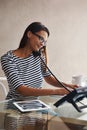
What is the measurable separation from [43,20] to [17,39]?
Result: 41 cm

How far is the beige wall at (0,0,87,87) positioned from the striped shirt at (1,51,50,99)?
3.14 ft

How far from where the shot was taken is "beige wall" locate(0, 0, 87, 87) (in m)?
3.16

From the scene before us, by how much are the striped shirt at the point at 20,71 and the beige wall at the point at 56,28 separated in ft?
3.14

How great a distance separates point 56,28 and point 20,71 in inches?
52.5

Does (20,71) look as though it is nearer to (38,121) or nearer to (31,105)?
(31,105)

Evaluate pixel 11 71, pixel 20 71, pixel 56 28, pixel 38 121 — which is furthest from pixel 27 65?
pixel 56 28

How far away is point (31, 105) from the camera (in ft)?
4.58

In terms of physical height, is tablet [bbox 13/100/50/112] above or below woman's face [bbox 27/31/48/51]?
below

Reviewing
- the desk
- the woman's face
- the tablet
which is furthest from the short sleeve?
the desk

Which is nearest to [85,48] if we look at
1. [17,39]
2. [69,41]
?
[69,41]

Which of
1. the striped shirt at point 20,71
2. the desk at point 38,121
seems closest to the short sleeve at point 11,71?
the striped shirt at point 20,71

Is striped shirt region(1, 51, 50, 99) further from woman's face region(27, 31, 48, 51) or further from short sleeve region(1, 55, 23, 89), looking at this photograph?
woman's face region(27, 31, 48, 51)

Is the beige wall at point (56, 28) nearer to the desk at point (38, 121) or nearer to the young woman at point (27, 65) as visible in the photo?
the young woman at point (27, 65)

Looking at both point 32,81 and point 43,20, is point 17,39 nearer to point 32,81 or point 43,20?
point 43,20
